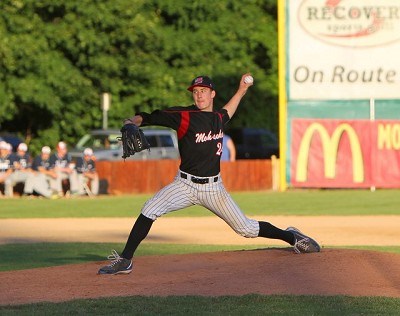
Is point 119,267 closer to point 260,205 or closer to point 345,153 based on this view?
point 260,205

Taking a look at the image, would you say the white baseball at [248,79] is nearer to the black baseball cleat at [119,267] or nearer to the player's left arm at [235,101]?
the player's left arm at [235,101]

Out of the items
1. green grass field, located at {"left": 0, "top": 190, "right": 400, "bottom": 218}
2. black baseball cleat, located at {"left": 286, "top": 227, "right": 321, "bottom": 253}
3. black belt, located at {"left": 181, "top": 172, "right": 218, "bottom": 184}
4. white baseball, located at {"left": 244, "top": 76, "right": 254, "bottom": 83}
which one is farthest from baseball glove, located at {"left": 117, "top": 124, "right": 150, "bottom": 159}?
green grass field, located at {"left": 0, "top": 190, "right": 400, "bottom": 218}

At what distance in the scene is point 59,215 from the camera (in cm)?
2352

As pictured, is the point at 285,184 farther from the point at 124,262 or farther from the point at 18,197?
the point at 124,262

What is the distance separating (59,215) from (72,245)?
6688mm

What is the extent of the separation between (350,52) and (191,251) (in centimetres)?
1546

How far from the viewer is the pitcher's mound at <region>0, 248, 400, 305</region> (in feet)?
34.7

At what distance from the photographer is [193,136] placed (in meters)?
11.5

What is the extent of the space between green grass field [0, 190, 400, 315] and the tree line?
8389 mm

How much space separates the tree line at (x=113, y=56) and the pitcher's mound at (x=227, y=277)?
2370 cm

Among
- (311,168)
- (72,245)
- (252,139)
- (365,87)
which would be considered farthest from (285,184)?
(72,245)

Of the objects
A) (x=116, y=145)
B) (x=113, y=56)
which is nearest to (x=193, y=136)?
(x=116, y=145)

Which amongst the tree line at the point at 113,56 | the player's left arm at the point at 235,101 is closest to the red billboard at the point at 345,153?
the tree line at the point at 113,56

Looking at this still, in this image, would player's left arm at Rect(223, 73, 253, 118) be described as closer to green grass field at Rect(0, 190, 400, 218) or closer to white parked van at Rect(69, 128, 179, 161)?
green grass field at Rect(0, 190, 400, 218)
